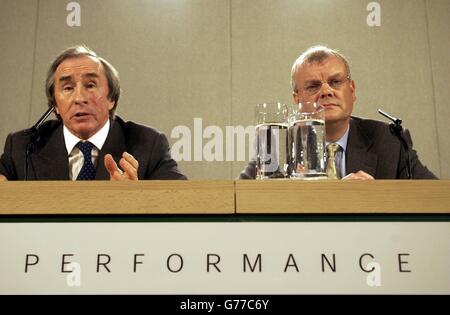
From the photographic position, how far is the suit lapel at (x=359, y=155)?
1759mm

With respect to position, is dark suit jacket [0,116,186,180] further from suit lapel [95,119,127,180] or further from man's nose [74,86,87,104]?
man's nose [74,86,87,104]

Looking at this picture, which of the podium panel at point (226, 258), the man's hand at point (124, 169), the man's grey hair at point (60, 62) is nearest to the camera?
the podium panel at point (226, 258)

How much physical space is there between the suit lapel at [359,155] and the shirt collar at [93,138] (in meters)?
0.83

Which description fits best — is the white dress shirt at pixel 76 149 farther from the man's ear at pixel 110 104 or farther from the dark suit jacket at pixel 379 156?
the dark suit jacket at pixel 379 156

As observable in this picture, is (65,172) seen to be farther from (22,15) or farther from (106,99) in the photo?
(22,15)

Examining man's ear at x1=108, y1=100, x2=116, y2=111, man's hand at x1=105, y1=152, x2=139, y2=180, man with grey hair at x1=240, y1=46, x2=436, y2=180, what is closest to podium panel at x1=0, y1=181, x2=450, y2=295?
man's hand at x1=105, y1=152, x2=139, y2=180

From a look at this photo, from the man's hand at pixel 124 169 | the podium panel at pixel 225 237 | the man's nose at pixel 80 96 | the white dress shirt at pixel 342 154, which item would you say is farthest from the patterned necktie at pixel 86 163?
the podium panel at pixel 225 237

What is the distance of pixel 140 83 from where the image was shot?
3055mm

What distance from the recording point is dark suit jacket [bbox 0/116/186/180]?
175 centimetres

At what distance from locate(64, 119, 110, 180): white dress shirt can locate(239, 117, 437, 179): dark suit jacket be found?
0.52 metres

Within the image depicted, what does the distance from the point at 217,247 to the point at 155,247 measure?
87 mm

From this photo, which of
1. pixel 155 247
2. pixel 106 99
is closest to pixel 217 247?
pixel 155 247

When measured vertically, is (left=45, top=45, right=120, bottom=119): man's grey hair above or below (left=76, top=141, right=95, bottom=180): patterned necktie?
above

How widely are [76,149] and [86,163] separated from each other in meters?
0.07
